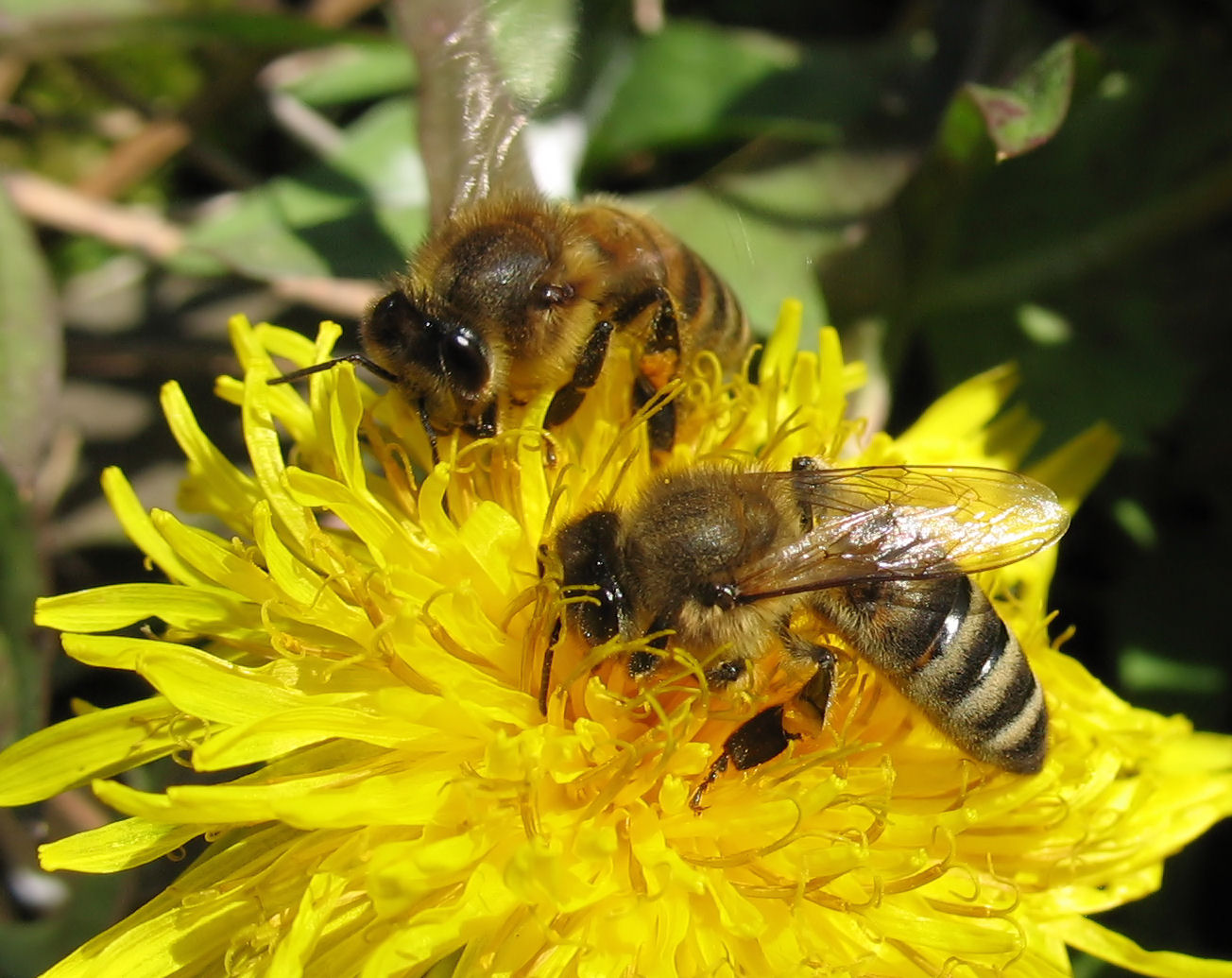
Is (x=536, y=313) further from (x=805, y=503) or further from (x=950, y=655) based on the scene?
(x=950, y=655)

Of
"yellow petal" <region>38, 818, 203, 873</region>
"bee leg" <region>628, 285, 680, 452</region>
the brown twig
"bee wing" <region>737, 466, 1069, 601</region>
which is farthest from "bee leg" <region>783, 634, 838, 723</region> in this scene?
the brown twig

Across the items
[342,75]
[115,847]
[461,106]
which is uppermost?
[461,106]

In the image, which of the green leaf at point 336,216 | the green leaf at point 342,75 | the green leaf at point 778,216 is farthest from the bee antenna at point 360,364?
the green leaf at point 342,75

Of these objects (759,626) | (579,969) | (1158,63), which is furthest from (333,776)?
(1158,63)

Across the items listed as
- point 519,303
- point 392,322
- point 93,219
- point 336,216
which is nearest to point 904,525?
point 519,303

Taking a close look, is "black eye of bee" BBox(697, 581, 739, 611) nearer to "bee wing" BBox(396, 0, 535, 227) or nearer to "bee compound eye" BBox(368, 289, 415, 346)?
"bee compound eye" BBox(368, 289, 415, 346)

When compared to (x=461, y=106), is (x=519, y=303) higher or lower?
lower
